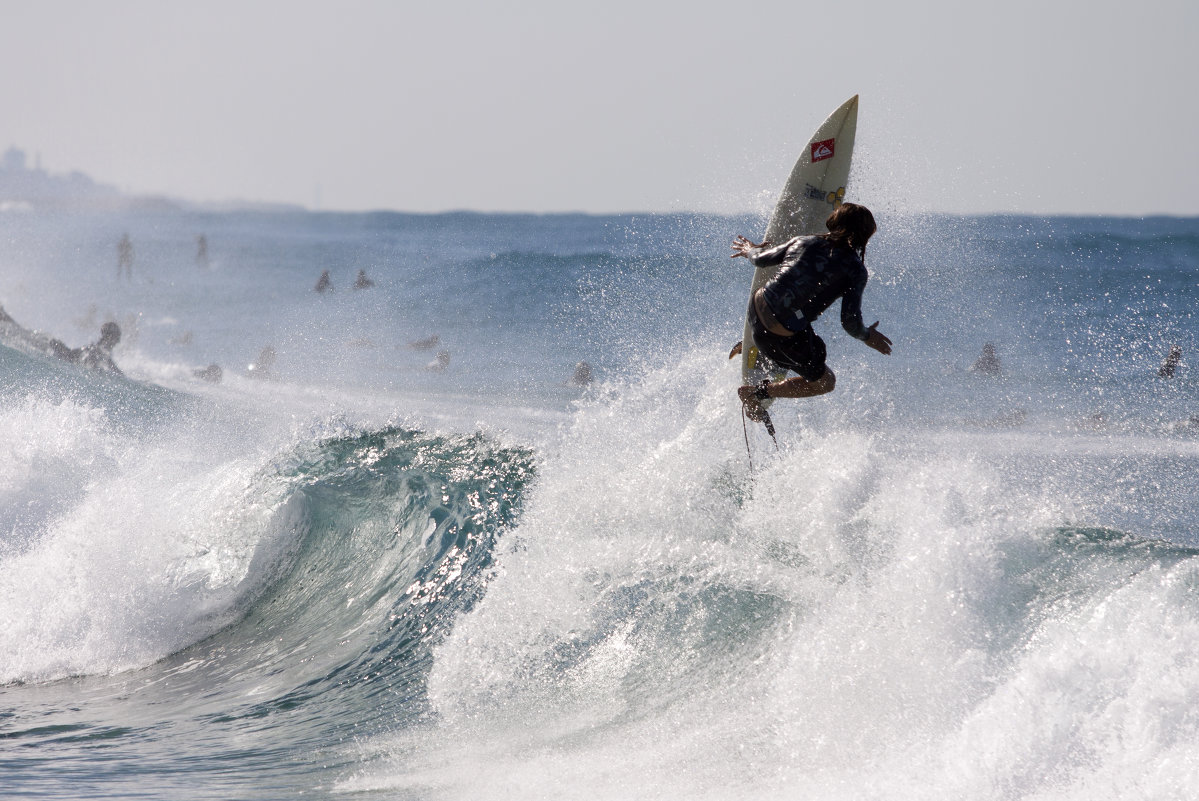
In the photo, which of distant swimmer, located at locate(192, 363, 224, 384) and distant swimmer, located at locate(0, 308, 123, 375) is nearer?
distant swimmer, located at locate(0, 308, 123, 375)

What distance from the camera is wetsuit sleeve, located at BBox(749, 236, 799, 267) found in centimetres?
571

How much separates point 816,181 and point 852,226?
1087 mm

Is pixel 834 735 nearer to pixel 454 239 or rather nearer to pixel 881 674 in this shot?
pixel 881 674

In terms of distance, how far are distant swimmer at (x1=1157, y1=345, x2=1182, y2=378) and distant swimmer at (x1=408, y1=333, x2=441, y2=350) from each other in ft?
48.2

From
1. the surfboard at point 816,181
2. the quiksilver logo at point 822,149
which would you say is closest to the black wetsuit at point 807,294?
the surfboard at point 816,181

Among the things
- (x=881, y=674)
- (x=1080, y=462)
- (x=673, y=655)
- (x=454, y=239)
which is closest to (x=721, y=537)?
(x=673, y=655)

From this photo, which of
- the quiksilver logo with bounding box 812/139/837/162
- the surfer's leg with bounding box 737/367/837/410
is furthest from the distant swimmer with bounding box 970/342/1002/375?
the surfer's leg with bounding box 737/367/837/410

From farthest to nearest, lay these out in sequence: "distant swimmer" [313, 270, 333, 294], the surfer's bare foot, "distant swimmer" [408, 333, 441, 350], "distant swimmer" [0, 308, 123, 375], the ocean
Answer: "distant swimmer" [313, 270, 333, 294]
"distant swimmer" [408, 333, 441, 350]
"distant swimmer" [0, 308, 123, 375]
the surfer's bare foot
the ocean

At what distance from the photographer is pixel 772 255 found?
227 inches

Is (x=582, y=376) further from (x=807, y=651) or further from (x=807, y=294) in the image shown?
(x=807, y=651)

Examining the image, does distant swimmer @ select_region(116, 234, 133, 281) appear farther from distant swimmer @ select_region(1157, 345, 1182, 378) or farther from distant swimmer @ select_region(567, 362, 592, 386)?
distant swimmer @ select_region(1157, 345, 1182, 378)

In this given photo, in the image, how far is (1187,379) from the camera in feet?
57.7

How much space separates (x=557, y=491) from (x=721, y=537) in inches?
53.4

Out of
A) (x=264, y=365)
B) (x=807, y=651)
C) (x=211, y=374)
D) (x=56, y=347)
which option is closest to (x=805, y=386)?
(x=807, y=651)
